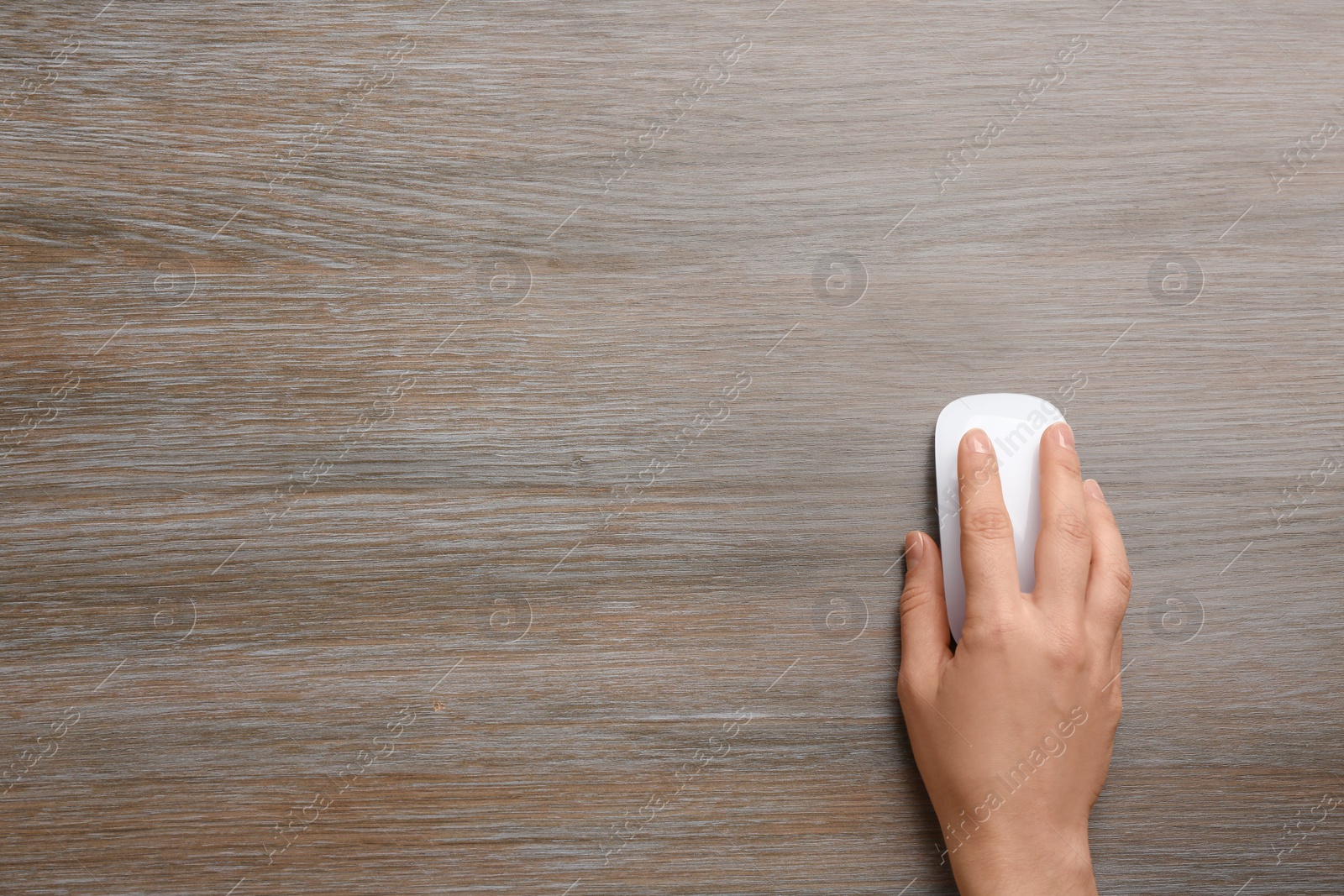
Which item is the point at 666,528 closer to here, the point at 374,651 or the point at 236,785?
the point at 374,651

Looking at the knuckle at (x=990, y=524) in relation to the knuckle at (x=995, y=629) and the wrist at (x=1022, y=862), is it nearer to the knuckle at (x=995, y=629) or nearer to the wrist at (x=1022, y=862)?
the knuckle at (x=995, y=629)

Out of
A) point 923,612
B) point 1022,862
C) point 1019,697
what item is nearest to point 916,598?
point 923,612

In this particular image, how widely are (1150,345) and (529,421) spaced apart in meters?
0.60

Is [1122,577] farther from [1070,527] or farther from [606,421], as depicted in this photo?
[606,421]

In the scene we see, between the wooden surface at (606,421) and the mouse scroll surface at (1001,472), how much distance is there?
0.10ft

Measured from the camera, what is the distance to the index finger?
722 mm

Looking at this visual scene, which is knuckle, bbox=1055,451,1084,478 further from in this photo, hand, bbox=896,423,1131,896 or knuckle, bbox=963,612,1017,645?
knuckle, bbox=963,612,1017,645

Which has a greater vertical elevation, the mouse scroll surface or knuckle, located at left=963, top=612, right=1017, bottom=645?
the mouse scroll surface

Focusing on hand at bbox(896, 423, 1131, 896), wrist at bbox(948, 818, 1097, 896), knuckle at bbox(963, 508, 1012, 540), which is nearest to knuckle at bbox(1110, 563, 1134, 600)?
hand at bbox(896, 423, 1131, 896)

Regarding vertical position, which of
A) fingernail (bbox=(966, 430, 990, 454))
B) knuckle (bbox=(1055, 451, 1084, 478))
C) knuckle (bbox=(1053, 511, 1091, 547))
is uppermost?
fingernail (bbox=(966, 430, 990, 454))

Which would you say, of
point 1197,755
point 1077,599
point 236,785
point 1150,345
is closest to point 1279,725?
point 1197,755

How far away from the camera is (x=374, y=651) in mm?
760

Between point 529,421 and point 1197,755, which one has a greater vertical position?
point 529,421

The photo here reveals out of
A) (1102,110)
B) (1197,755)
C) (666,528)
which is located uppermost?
(1102,110)
